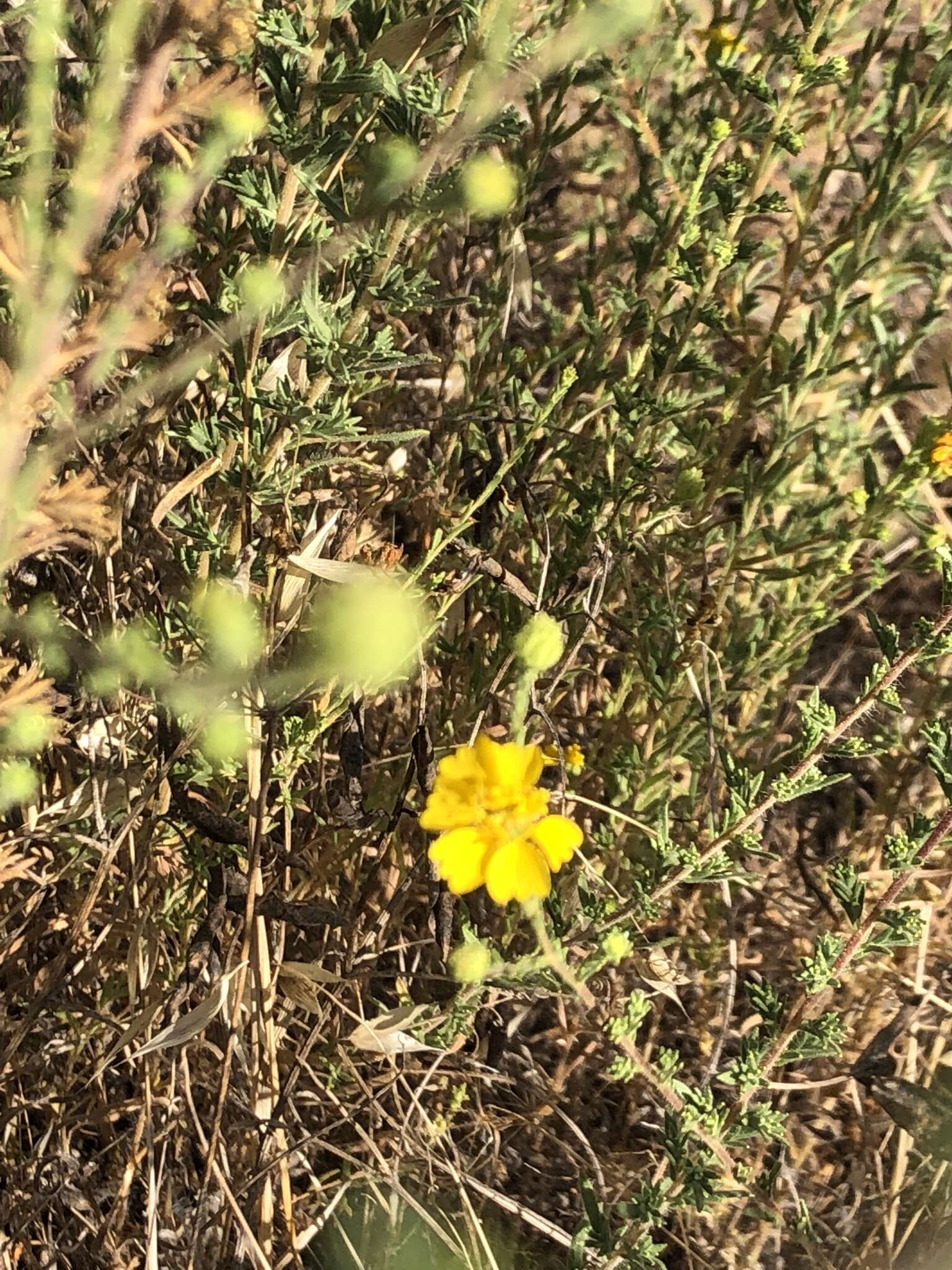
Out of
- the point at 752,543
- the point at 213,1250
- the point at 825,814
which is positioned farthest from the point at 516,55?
the point at 825,814

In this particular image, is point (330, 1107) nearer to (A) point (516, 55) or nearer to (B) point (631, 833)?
(B) point (631, 833)

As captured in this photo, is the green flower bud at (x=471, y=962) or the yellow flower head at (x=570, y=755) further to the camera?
the yellow flower head at (x=570, y=755)

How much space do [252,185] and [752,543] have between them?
2.78 feet

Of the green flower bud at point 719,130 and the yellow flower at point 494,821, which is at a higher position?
the green flower bud at point 719,130

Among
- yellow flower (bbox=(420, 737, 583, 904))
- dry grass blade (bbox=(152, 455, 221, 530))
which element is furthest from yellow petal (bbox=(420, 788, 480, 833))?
dry grass blade (bbox=(152, 455, 221, 530))

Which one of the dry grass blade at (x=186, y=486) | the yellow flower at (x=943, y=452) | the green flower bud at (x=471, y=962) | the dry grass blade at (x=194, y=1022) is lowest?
the dry grass blade at (x=194, y=1022)

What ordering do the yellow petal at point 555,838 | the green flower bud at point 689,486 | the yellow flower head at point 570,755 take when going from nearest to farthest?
1. the yellow petal at point 555,838
2. the green flower bud at point 689,486
3. the yellow flower head at point 570,755

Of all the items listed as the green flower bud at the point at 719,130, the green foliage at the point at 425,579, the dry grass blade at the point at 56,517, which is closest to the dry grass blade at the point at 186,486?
the green foliage at the point at 425,579

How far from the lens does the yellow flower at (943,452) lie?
111 centimetres

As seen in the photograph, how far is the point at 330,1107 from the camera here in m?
1.52

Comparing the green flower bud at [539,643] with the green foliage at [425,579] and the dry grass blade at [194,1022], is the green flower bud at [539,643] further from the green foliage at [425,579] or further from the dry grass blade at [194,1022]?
the dry grass blade at [194,1022]

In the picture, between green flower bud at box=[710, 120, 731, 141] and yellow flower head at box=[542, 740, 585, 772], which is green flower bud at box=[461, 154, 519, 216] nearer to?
green flower bud at box=[710, 120, 731, 141]

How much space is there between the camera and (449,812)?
923 millimetres

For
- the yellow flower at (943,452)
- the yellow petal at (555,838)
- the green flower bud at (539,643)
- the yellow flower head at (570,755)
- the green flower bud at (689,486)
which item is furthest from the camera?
the yellow flower head at (570,755)
